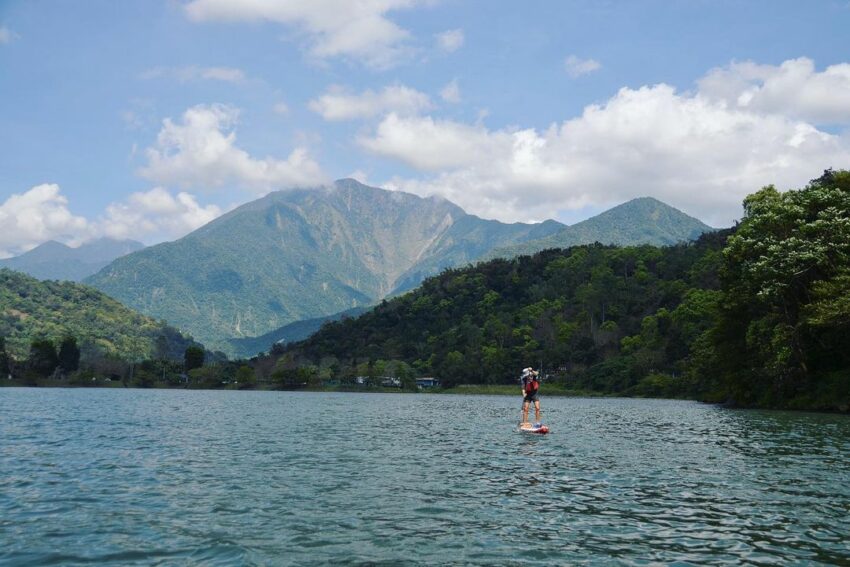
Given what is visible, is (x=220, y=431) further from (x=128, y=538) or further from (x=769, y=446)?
(x=769, y=446)

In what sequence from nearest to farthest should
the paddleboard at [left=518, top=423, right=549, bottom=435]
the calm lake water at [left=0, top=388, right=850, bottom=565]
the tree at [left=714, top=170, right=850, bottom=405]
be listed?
the calm lake water at [left=0, top=388, right=850, bottom=565] → the paddleboard at [left=518, top=423, right=549, bottom=435] → the tree at [left=714, top=170, right=850, bottom=405]

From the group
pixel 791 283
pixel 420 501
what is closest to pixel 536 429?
pixel 420 501

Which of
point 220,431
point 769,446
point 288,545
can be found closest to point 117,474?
point 288,545

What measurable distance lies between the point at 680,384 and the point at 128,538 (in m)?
162

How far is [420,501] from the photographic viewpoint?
891 inches

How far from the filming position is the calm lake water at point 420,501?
16.4 metres

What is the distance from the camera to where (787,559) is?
15805mm

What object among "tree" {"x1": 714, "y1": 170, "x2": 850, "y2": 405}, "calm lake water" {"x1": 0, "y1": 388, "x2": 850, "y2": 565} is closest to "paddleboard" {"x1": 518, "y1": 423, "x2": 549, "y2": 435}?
"calm lake water" {"x1": 0, "y1": 388, "x2": 850, "y2": 565}

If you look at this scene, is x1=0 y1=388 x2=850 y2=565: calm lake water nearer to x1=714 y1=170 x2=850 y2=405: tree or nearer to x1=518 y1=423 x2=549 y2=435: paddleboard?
x1=518 y1=423 x2=549 y2=435: paddleboard

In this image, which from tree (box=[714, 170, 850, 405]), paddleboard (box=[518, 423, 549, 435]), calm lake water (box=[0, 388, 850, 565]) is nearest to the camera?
calm lake water (box=[0, 388, 850, 565])

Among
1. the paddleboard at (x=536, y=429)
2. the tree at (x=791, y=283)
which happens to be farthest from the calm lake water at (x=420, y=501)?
the tree at (x=791, y=283)

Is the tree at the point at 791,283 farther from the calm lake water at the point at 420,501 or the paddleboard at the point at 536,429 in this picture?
the paddleboard at the point at 536,429

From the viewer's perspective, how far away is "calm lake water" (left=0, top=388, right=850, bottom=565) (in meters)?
16.4

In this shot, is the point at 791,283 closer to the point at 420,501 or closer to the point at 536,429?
the point at 536,429
